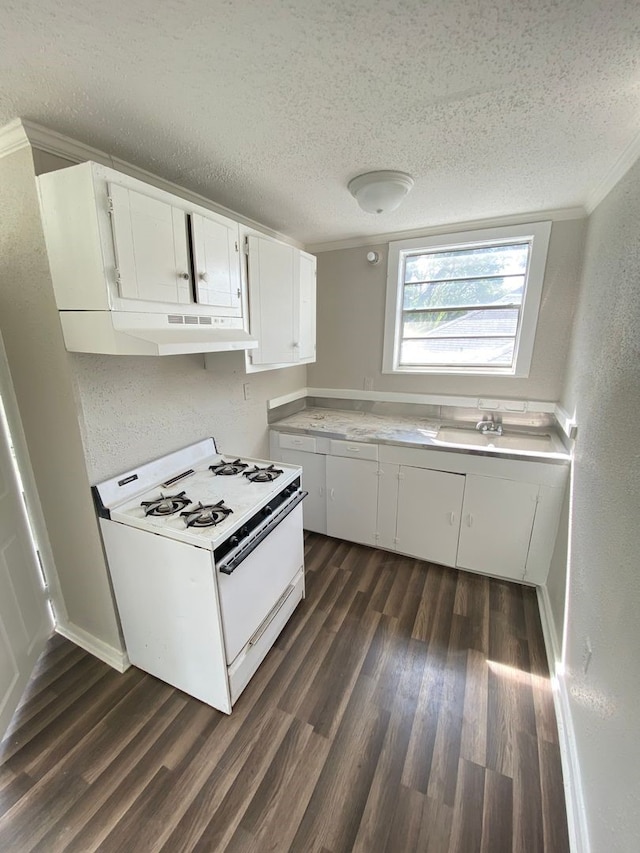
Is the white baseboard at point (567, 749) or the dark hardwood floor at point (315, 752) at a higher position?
the white baseboard at point (567, 749)

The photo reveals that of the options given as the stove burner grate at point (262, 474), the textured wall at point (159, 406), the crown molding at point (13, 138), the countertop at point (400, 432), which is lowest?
the stove burner grate at point (262, 474)

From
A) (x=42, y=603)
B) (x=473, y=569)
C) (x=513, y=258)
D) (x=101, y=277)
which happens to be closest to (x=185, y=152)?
(x=101, y=277)

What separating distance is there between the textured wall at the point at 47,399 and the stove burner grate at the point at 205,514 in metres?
0.48

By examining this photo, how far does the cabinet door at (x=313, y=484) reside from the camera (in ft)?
9.06

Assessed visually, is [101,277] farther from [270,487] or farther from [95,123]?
[270,487]

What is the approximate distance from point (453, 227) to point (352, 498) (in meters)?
2.17

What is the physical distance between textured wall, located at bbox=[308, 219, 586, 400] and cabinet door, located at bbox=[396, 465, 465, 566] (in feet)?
2.80

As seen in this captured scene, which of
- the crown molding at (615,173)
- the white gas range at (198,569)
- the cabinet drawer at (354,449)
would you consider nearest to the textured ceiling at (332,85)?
the crown molding at (615,173)

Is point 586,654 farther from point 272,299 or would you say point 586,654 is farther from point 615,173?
point 272,299

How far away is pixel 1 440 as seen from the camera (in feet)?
5.48

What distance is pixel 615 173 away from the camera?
1.64 m

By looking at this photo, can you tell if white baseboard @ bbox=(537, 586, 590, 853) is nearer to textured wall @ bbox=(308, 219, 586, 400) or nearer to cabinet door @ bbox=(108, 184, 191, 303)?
textured wall @ bbox=(308, 219, 586, 400)

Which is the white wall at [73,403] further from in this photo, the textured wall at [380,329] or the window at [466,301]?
the window at [466,301]

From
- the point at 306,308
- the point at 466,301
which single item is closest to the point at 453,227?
the point at 466,301
